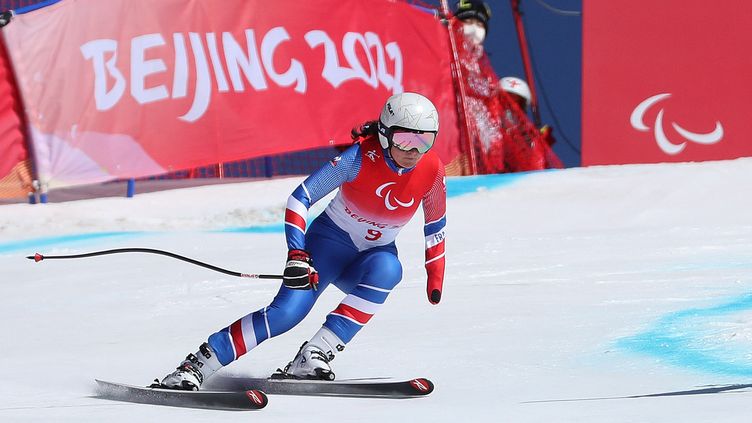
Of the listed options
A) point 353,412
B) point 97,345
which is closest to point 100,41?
point 97,345

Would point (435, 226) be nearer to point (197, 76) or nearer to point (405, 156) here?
point (405, 156)

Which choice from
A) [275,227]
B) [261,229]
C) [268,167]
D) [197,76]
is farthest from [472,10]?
[261,229]

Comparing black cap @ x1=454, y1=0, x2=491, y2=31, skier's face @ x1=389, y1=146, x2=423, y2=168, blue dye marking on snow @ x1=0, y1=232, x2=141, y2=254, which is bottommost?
skier's face @ x1=389, y1=146, x2=423, y2=168

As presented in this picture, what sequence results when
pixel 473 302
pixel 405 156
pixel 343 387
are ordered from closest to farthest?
pixel 343 387 < pixel 405 156 < pixel 473 302

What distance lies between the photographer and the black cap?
14648 millimetres

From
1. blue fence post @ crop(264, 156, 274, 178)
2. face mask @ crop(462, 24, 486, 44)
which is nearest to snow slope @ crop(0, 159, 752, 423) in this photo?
blue fence post @ crop(264, 156, 274, 178)

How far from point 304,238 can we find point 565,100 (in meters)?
11.2

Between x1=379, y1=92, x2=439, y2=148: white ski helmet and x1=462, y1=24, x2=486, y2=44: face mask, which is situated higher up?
x1=462, y1=24, x2=486, y2=44: face mask

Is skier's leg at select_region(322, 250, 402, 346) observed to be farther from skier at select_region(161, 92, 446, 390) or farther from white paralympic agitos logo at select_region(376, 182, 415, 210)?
white paralympic agitos logo at select_region(376, 182, 415, 210)

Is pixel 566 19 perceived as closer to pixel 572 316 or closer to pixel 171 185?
pixel 171 185

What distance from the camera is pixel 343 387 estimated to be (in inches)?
215

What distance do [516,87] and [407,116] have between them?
32.5 feet

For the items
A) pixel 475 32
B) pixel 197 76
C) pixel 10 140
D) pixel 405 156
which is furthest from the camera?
pixel 475 32

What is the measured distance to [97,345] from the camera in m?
6.95
